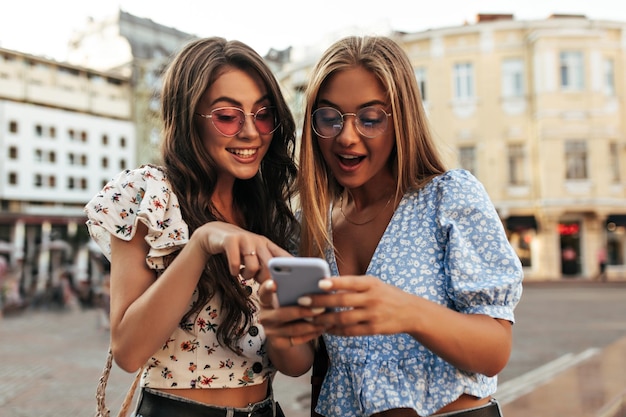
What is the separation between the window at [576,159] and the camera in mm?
26203

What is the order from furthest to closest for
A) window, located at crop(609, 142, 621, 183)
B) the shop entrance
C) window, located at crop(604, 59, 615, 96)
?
window, located at crop(604, 59, 615, 96), window, located at crop(609, 142, 621, 183), the shop entrance

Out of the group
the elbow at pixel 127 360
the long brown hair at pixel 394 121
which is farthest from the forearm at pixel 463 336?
the elbow at pixel 127 360

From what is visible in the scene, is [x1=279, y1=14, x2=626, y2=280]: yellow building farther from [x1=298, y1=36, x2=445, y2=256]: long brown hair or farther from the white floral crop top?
the white floral crop top

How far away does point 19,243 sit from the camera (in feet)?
131

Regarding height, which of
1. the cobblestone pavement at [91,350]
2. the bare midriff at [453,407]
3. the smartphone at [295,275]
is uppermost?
the smartphone at [295,275]

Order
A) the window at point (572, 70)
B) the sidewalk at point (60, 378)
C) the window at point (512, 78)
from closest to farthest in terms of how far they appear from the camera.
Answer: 1. the sidewalk at point (60, 378)
2. the window at point (572, 70)
3. the window at point (512, 78)

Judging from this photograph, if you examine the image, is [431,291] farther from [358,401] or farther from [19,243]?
[19,243]

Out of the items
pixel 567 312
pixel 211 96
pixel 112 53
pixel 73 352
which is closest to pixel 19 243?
pixel 112 53

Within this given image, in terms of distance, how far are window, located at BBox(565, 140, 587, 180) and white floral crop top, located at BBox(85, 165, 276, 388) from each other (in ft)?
88.1

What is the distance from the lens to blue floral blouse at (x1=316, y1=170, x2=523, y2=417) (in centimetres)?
148

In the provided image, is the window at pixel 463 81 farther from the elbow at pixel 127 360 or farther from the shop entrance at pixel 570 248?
the elbow at pixel 127 360

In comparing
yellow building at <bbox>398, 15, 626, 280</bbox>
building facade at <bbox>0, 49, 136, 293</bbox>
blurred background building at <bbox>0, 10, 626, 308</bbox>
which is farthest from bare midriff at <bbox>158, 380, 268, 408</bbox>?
building facade at <bbox>0, 49, 136, 293</bbox>

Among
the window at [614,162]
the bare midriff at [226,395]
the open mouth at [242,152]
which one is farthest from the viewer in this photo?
the window at [614,162]

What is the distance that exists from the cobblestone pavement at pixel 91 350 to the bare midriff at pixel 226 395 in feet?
12.9
